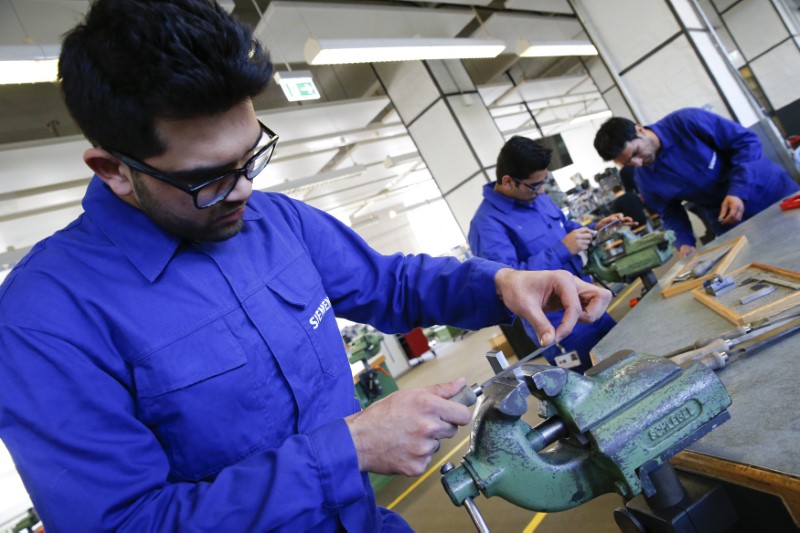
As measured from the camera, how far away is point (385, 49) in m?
3.78

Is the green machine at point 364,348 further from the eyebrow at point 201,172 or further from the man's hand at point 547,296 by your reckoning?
the eyebrow at point 201,172

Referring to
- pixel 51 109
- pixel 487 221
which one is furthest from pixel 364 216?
pixel 487 221

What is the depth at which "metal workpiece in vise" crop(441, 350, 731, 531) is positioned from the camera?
29.1 inches

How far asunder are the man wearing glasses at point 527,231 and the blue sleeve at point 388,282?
1.20 m

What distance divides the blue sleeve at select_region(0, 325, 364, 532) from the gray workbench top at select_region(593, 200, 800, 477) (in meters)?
0.64

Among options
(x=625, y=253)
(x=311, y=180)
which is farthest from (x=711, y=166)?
(x=311, y=180)

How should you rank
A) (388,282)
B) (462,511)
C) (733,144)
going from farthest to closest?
(462,511) < (733,144) < (388,282)

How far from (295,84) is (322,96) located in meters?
3.24

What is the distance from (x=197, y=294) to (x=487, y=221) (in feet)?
6.00

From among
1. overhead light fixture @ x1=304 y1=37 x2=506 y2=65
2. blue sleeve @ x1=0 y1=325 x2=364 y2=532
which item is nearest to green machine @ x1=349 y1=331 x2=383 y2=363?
overhead light fixture @ x1=304 y1=37 x2=506 y2=65

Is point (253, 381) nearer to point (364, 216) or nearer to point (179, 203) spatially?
point (179, 203)

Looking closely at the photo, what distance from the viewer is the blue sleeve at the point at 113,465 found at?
1.99ft

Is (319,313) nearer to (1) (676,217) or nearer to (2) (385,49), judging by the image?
(1) (676,217)

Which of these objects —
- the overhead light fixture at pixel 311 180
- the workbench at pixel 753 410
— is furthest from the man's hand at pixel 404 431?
the overhead light fixture at pixel 311 180
